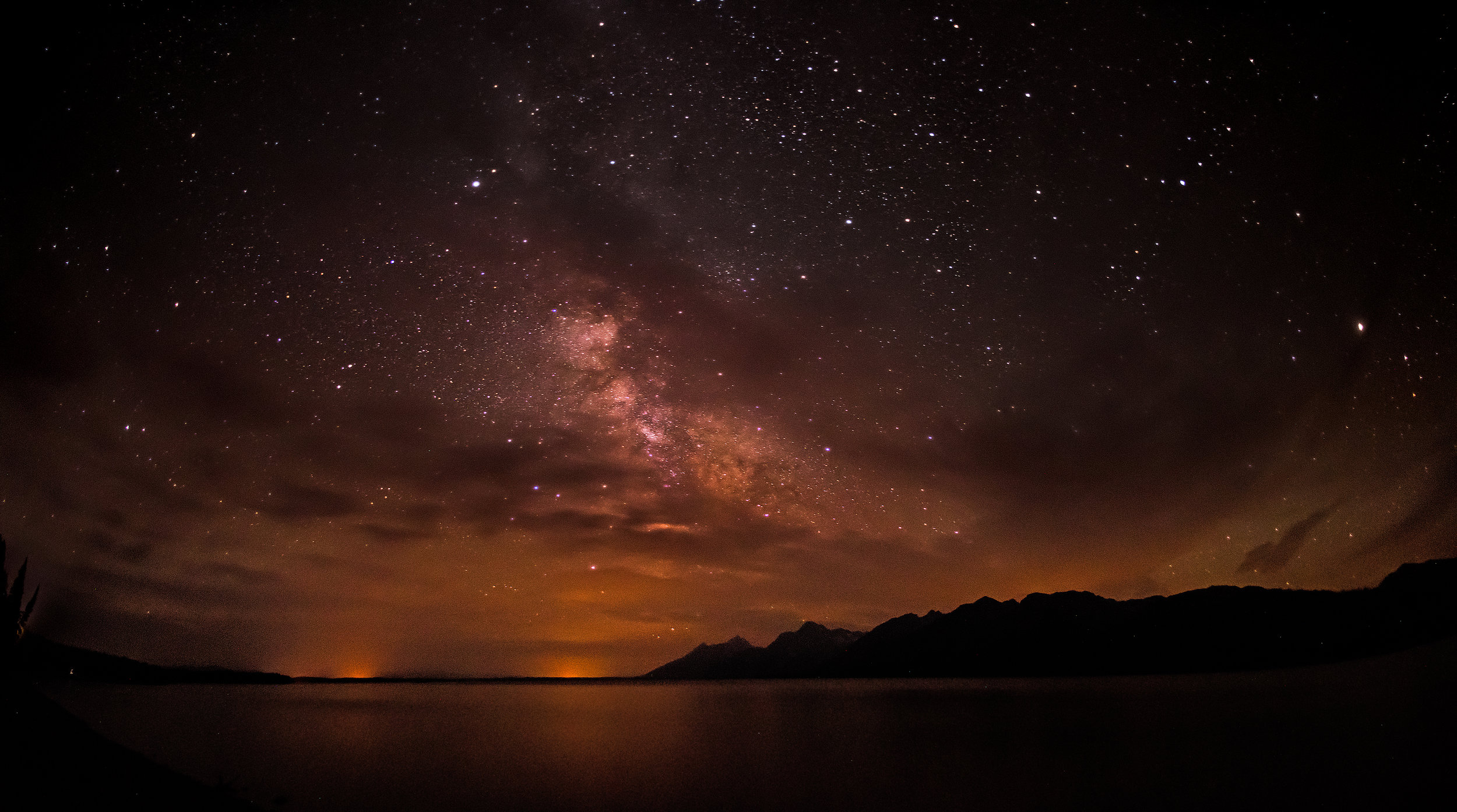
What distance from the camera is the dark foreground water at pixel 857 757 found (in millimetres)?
12953

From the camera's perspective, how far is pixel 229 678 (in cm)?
15900

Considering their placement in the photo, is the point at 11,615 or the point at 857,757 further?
the point at 857,757

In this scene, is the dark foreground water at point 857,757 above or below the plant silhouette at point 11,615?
below

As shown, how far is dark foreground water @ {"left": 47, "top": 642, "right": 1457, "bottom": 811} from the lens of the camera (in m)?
13.0

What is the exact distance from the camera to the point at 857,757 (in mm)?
19859

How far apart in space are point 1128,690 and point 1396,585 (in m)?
191

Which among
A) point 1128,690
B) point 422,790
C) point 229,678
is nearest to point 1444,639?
point 1128,690

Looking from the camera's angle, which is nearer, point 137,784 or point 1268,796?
point 137,784

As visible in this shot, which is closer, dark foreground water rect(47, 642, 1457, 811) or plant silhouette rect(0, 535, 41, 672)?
plant silhouette rect(0, 535, 41, 672)

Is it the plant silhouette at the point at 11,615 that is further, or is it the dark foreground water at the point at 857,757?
the dark foreground water at the point at 857,757

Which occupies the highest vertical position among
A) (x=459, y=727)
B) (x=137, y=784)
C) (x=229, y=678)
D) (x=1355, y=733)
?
(x=137, y=784)

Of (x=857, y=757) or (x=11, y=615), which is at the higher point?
(x=11, y=615)

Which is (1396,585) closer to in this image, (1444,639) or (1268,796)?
(1444,639)

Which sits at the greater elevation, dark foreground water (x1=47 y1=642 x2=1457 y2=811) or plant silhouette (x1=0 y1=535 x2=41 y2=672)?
plant silhouette (x1=0 y1=535 x2=41 y2=672)
